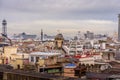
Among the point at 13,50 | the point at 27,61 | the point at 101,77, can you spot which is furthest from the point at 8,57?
the point at 101,77

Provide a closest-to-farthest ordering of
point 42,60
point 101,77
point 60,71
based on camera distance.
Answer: point 101,77 < point 60,71 < point 42,60

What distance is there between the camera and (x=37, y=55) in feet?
144

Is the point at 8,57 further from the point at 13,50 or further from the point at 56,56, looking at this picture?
the point at 56,56

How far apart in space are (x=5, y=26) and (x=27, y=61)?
118 metres

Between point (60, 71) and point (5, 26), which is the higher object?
point (5, 26)

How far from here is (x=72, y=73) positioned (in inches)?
1299

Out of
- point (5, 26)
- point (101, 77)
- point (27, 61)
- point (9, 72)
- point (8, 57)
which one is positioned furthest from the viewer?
point (5, 26)

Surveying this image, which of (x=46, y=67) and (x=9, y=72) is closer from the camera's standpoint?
(x=9, y=72)

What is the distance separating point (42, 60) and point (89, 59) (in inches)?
329

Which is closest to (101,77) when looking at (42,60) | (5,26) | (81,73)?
(81,73)

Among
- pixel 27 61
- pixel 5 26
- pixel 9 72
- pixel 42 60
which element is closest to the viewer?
pixel 9 72

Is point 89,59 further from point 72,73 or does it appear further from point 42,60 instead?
point 72,73

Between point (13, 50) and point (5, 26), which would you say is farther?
point (5, 26)

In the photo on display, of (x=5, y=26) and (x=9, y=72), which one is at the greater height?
(x=5, y=26)
